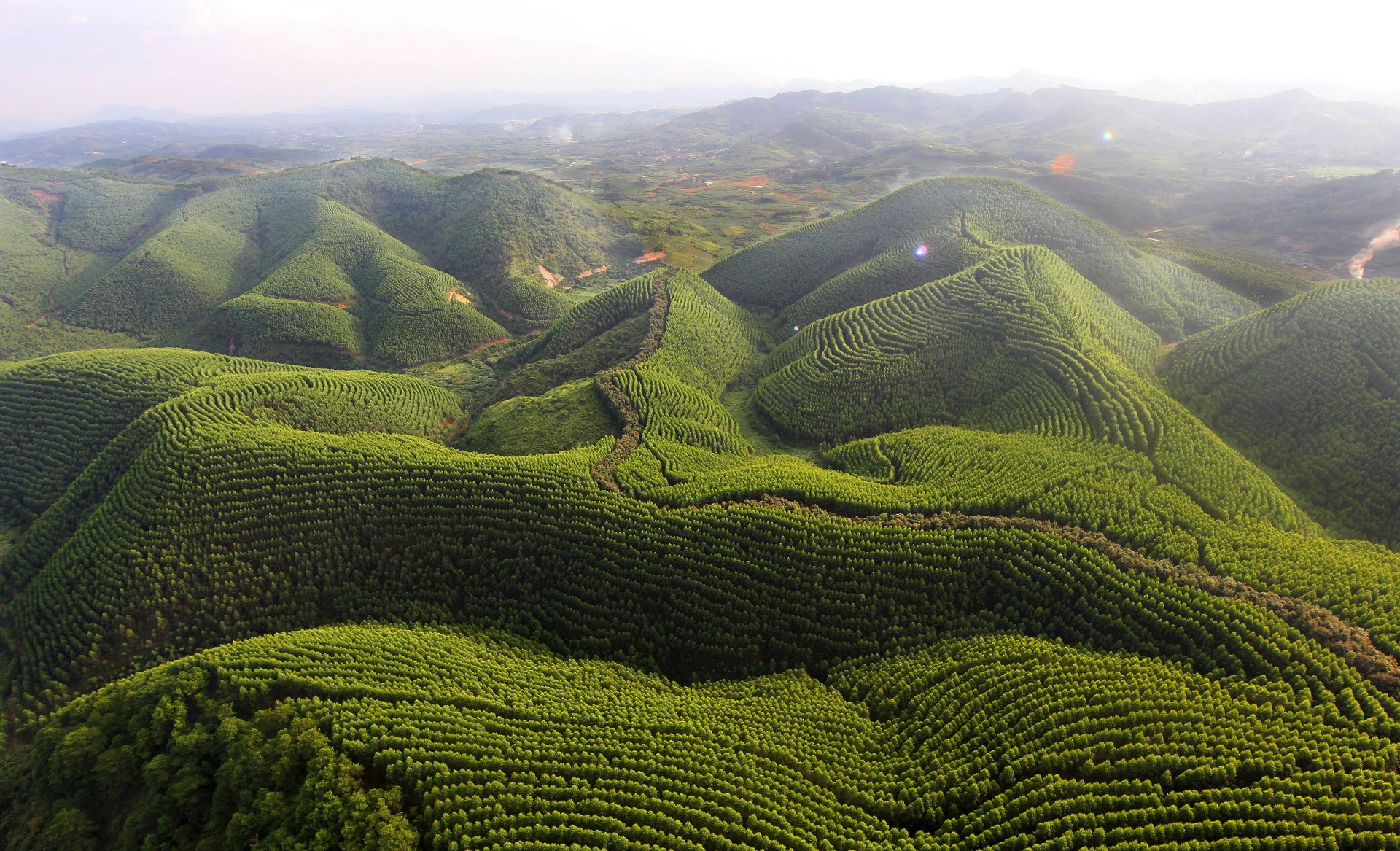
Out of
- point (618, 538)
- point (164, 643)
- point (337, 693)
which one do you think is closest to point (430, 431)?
point (164, 643)

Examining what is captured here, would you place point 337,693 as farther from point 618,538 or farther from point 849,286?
point 849,286

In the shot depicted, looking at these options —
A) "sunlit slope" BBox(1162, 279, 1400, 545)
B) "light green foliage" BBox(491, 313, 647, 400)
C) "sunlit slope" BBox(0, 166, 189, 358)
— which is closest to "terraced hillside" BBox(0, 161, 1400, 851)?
"sunlit slope" BBox(1162, 279, 1400, 545)

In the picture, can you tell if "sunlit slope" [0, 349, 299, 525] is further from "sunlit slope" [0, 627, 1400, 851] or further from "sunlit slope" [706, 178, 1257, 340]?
"sunlit slope" [706, 178, 1257, 340]

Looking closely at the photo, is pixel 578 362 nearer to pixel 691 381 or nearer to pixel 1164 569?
pixel 691 381

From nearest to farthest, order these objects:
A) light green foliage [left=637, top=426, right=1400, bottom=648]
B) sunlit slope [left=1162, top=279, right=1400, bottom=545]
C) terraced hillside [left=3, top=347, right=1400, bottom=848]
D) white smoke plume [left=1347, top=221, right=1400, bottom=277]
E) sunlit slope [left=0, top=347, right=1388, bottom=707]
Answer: terraced hillside [left=3, top=347, right=1400, bottom=848] → light green foliage [left=637, top=426, right=1400, bottom=648] → sunlit slope [left=0, top=347, right=1388, bottom=707] → sunlit slope [left=1162, top=279, right=1400, bottom=545] → white smoke plume [left=1347, top=221, right=1400, bottom=277]

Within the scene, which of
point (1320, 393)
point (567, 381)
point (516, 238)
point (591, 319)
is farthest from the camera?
point (516, 238)

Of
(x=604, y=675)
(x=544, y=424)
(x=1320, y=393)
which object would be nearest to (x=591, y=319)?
(x=544, y=424)

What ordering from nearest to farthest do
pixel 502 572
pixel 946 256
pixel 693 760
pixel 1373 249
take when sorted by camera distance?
pixel 693 760 < pixel 502 572 < pixel 946 256 < pixel 1373 249
